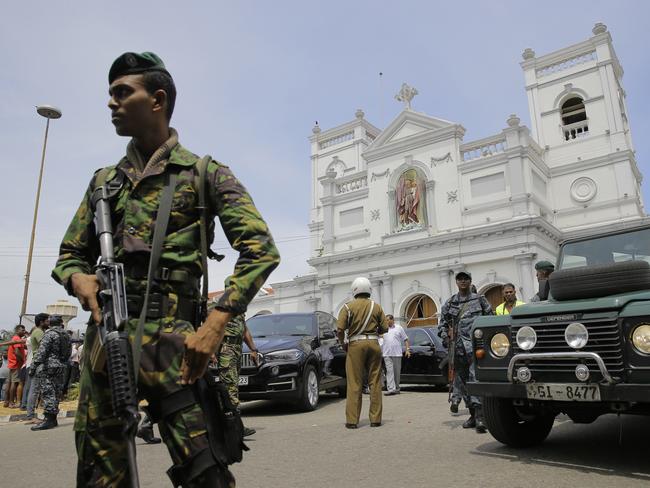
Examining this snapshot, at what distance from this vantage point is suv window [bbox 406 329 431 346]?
1259 centimetres

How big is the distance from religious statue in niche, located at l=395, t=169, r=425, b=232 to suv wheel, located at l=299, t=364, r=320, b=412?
21469mm

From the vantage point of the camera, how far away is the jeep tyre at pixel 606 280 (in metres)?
4.38

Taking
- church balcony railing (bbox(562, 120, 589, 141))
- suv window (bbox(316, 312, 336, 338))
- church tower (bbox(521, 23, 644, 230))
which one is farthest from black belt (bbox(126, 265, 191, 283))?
church balcony railing (bbox(562, 120, 589, 141))

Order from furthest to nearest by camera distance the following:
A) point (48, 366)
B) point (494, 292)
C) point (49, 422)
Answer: point (494, 292), point (48, 366), point (49, 422)

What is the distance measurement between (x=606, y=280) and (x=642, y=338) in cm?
70

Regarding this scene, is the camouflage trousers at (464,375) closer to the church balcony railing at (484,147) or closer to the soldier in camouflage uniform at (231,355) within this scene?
the soldier in camouflage uniform at (231,355)

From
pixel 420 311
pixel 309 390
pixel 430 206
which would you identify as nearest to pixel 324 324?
pixel 309 390

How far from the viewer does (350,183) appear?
34.6 m

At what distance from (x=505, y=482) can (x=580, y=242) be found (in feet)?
10.3

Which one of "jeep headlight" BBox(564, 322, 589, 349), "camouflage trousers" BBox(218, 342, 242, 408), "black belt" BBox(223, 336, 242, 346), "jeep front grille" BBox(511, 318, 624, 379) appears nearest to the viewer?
"jeep front grille" BBox(511, 318, 624, 379)

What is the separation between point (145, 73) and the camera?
226cm

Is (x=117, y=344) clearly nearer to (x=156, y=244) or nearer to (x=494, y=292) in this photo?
(x=156, y=244)

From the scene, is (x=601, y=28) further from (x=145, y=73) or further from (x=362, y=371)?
(x=145, y=73)

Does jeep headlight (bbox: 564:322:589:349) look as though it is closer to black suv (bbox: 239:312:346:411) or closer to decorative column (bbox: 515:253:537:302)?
black suv (bbox: 239:312:346:411)
